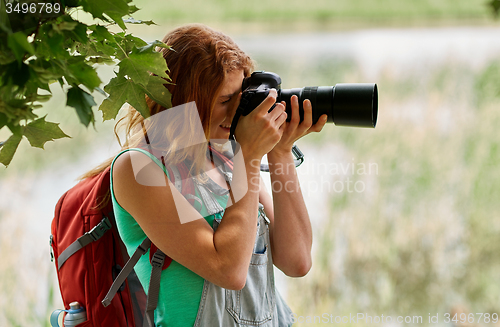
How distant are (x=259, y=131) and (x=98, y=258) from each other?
1.16ft

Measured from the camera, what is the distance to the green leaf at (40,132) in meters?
0.42

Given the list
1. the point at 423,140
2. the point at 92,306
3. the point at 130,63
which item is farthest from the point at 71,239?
the point at 423,140

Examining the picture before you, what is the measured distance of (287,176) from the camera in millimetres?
858

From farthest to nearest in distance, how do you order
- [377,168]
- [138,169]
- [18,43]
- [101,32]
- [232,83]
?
[377,168]
[232,83]
[138,169]
[101,32]
[18,43]

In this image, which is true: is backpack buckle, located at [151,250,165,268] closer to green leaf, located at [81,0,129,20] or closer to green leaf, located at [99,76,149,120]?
green leaf, located at [99,76,149,120]

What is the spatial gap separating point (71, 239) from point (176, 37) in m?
0.40

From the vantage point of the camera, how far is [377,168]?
69.1 inches

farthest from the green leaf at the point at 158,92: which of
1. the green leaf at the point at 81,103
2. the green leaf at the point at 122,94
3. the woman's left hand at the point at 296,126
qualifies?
the woman's left hand at the point at 296,126

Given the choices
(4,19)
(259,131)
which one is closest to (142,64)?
(4,19)

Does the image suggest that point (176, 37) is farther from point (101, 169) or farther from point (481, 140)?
point (481, 140)

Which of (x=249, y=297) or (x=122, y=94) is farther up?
(x=122, y=94)

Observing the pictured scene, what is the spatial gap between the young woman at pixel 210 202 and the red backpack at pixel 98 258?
0.03 meters

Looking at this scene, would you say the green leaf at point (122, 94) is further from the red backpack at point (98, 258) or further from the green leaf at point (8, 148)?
the red backpack at point (98, 258)

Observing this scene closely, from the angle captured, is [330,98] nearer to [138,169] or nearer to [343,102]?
[343,102]
